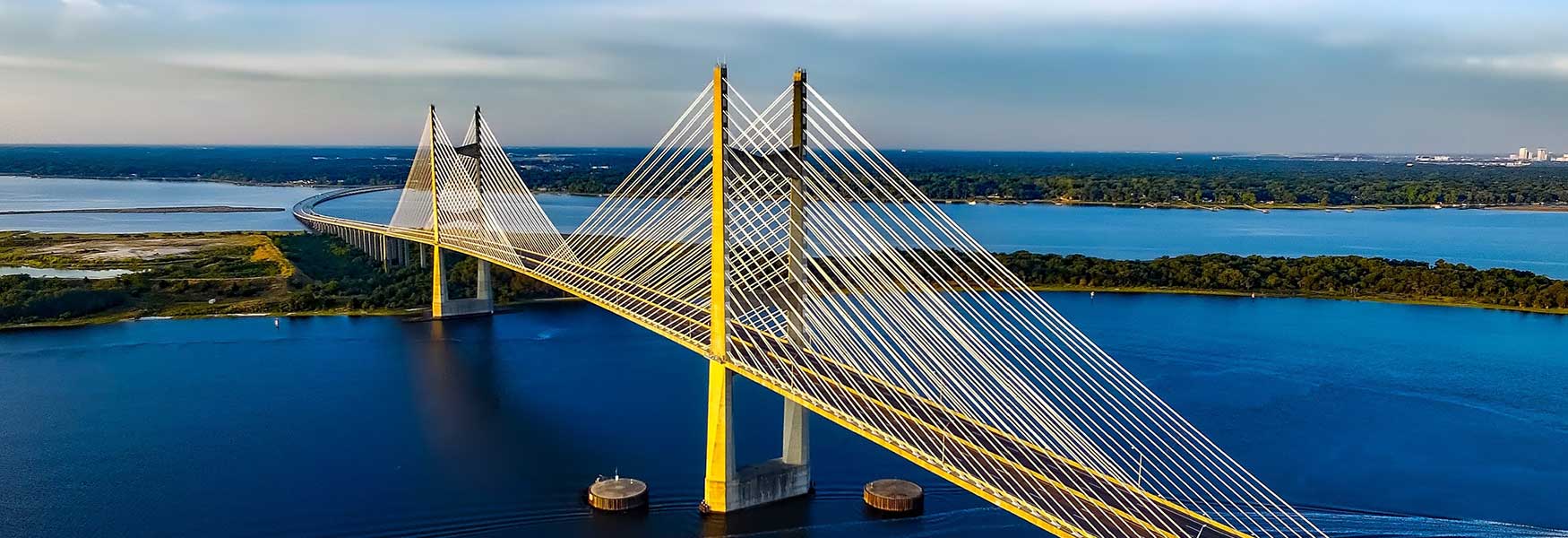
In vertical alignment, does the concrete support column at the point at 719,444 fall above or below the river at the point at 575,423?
above

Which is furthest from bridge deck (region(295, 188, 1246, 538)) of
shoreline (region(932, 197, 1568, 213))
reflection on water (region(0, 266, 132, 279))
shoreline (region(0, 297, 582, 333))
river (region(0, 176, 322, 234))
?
shoreline (region(932, 197, 1568, 213))

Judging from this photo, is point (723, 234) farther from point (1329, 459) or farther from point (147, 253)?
point (147, 253)

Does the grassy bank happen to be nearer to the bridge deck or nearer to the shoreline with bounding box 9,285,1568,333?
the shoreline with bounding box 9,285,1568,333

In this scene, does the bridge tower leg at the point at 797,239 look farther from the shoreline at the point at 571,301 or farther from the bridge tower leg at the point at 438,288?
the bridge tower leg at the point at 438,288

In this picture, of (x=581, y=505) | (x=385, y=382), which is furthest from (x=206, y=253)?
(x=581, y=505)

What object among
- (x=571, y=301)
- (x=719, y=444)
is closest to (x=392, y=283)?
(x=571, y=301)

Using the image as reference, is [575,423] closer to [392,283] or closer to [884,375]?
Result: [884,375]

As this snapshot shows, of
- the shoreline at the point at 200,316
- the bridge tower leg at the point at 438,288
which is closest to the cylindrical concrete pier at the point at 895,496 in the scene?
the bridge tower leg at the point at 438,288
